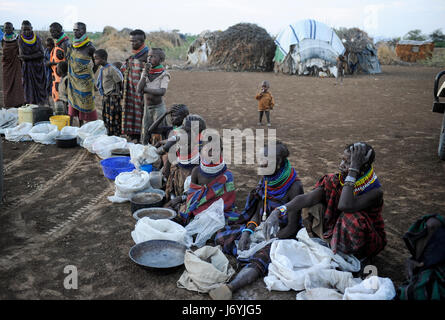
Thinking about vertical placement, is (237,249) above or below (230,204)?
below

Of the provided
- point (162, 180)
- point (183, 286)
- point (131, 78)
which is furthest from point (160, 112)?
point (183, 286)

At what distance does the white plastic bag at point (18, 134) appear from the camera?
19.7 feet

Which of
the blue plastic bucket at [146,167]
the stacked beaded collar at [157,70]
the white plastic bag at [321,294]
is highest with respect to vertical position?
the stacked beaded collar at [157,70]

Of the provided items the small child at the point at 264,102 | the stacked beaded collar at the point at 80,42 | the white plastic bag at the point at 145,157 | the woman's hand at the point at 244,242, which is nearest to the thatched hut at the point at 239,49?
the small child at the point at 264,102

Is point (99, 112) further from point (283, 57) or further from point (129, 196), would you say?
point (283, 57)

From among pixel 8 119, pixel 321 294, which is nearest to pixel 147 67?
pixel 8 119

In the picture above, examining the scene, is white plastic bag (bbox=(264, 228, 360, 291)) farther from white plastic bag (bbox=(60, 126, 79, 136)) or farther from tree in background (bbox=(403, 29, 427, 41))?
tree in background (bbox=(403, 29, 427, 41))

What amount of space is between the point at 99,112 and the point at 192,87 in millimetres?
5623

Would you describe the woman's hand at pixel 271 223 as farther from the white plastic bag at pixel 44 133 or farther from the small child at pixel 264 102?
the small child at pixel 264 102

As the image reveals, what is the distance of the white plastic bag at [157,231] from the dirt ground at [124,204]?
19 centimetres

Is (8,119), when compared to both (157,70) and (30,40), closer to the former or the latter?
(30,40)

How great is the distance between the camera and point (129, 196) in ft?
12.8

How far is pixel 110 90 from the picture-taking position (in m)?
5.62
